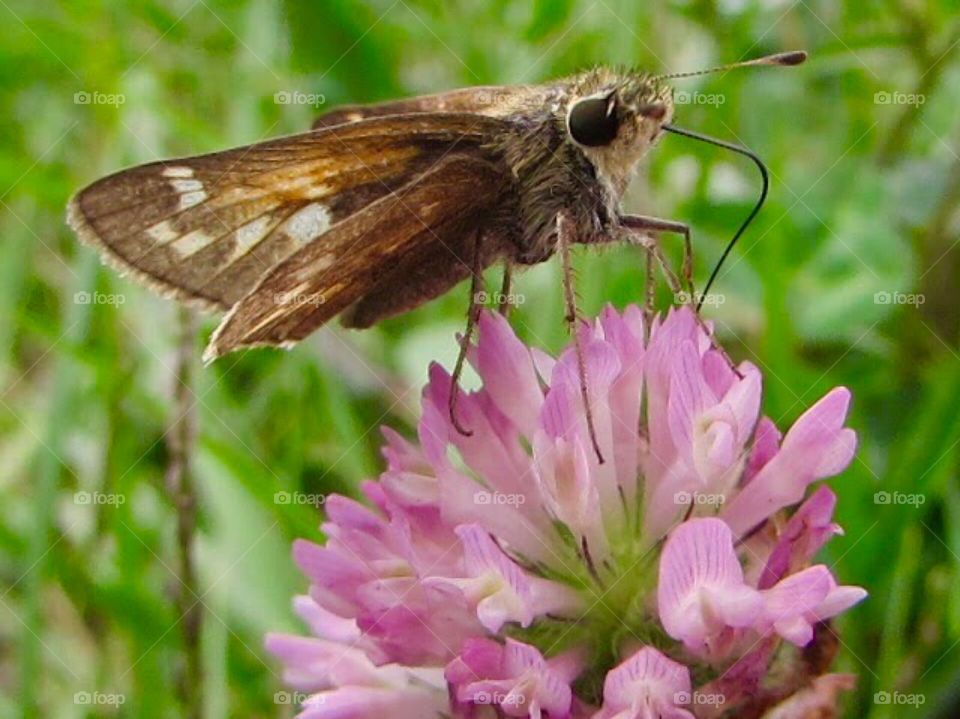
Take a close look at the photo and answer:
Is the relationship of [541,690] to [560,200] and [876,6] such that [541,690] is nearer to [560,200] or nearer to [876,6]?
[560,200]

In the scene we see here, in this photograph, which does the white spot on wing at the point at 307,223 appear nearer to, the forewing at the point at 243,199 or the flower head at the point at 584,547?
the forewing at the point at 243,199

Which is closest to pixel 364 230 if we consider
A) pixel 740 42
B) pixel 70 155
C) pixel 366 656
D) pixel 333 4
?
pixel 366 656

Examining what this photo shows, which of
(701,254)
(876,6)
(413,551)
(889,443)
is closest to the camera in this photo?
(413,551)

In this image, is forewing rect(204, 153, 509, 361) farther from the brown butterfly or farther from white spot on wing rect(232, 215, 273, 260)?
white spot on wing rect(232, 215, 273, 260)

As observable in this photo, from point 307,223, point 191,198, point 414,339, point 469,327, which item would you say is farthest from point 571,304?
point 414,339

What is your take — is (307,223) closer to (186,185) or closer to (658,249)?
(186,185)

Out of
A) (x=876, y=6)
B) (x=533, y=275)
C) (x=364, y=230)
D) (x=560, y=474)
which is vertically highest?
(x=876, y=6)

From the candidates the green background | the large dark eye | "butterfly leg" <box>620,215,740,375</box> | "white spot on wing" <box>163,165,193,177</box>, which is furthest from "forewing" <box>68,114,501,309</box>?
the green background
